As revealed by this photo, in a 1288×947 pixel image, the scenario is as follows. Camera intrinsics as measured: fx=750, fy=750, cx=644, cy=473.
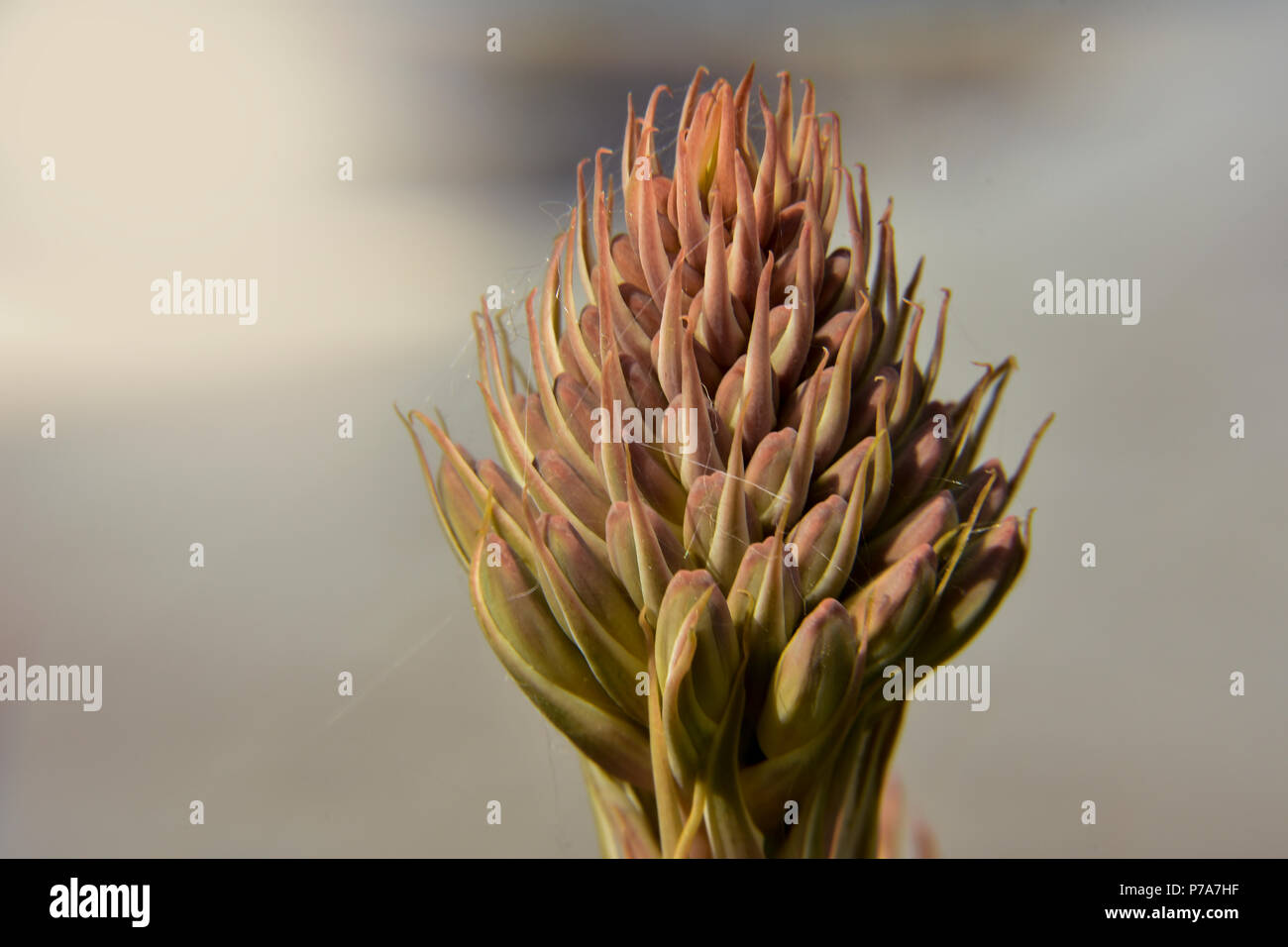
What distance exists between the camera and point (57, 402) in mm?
723

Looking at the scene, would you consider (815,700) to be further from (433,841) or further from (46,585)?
(46,585)

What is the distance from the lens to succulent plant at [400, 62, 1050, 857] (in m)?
0.46

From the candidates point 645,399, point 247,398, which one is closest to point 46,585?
point 247,398

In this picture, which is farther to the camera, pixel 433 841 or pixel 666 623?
pixel 433 841

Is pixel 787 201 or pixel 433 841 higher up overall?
pixel 787 201

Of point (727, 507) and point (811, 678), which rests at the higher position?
point (727, 507)

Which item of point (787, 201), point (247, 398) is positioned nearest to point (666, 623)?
point (787, 201)

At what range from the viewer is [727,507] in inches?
17.9

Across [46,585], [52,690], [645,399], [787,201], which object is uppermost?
[787,201]

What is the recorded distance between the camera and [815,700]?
46 cm

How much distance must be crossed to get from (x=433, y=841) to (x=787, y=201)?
0.61m

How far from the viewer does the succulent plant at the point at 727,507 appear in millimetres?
462
